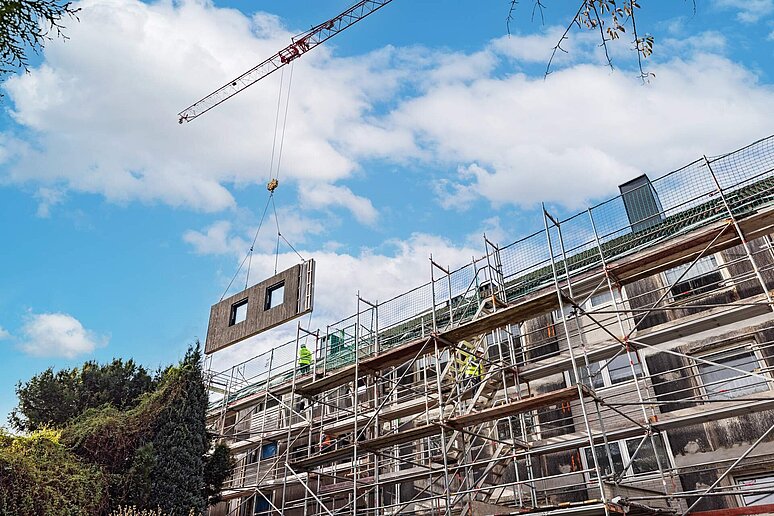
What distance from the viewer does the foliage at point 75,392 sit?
19.9m

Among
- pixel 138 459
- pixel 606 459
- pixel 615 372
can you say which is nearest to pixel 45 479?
pixel 138 459

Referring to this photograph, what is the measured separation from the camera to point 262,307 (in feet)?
59.4

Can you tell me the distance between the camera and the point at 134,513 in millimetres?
15078

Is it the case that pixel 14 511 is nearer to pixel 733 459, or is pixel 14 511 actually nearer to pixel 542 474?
pixel 542 474

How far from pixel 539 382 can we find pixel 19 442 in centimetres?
1386

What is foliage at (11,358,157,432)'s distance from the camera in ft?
65.2

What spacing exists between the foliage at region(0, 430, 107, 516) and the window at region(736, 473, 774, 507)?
1510 cm

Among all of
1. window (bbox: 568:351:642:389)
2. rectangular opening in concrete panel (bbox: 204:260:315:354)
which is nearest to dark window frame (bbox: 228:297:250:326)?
rectangular opening in concrete panel (bbox: 204:260:315:354)

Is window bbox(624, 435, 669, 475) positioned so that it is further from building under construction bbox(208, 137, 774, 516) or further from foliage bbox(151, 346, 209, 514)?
foliage bbox(151, 346, 209, 514)

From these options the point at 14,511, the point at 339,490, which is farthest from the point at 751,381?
the point at 14,511

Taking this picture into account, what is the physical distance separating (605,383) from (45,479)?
1426 centimetres

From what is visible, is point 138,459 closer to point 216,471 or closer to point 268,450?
point 216,471

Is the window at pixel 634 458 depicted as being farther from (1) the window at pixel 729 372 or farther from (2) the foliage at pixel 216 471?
(2) the foliage at pixel 216 471

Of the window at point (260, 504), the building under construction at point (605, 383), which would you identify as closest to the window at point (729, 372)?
the building under construction at point (605, 383)
